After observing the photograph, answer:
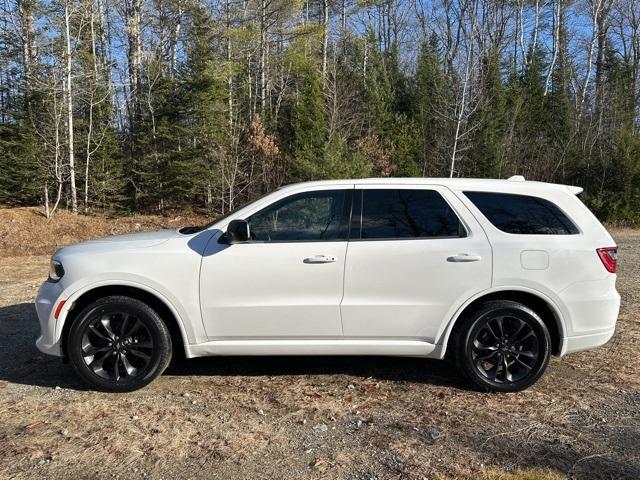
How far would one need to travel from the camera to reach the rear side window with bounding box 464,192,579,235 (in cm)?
454

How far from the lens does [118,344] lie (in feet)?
14.9

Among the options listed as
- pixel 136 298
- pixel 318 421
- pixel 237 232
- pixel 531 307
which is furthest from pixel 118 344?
pixel 531 307

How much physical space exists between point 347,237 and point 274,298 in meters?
0.77

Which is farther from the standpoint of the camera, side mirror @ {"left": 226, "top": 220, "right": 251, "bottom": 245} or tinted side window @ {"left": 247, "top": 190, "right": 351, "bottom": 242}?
tinted side window @ {"left": 247, "top": 190, "right": 351, "bottom": 242}

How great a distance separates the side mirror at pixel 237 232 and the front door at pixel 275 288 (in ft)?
0.18

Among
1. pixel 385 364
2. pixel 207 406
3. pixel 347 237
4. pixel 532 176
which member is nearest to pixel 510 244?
pixel 347 237

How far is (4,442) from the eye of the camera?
3723 millimetres

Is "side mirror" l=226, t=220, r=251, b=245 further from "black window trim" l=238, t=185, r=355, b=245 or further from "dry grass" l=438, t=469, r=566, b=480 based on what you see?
"dry grass" l=438, t=469, r=566, b=480

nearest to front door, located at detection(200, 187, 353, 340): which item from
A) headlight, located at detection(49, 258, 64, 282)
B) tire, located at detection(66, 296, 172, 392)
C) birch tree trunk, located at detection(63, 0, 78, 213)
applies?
tire, located at detection(66, 296, 172, 392)

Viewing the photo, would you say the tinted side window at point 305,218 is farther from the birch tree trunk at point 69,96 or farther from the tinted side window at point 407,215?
the birch tree trunk at point 69,96

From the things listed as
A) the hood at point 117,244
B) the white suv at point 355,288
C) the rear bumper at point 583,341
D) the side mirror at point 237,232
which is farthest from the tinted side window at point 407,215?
the hood at point 117,244

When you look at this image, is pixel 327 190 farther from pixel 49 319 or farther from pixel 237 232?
pixel 49 319

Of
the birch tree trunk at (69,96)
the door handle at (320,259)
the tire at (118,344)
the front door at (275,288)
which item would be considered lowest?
the tire at (118,344)

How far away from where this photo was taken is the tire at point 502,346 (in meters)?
4.47
